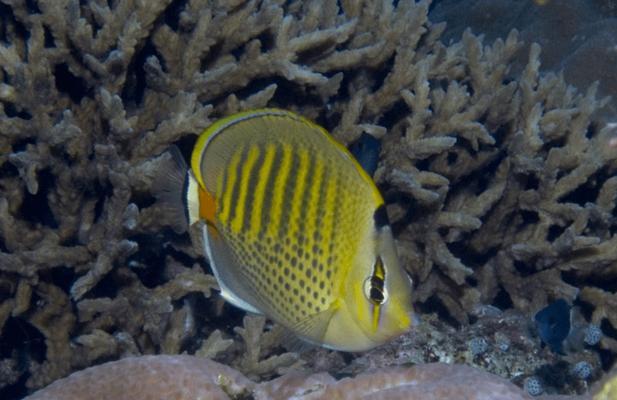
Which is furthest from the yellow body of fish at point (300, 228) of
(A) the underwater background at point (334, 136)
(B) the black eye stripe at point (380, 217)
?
(A) the underwater background at point (334, 136)

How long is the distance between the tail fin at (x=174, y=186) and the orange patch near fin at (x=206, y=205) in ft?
0.06

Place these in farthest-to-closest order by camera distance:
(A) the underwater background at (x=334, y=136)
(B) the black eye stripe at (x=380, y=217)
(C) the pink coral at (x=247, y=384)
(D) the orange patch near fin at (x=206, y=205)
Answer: (A) the underwater background at (x=334, y=136) < (C) the pink coral at (x=247, y=384) < (D) the orange patch near fin at (x=206, y=205) < (B) the black eye stripe at (x=380, y=217)

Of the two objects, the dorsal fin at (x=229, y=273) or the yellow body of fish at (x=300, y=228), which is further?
the dorsal fin at (x=229, y=273)

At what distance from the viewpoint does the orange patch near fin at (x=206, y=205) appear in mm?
1625

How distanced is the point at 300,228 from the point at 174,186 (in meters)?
0.36

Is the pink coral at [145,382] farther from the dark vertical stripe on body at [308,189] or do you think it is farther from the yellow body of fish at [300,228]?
the dark vertical stripe on body at [308,189]

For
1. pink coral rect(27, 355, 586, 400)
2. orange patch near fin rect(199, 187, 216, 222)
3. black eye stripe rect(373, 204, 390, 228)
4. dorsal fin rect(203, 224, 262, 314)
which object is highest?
A: orange patch near fin rect(199, 187, 216, 222)

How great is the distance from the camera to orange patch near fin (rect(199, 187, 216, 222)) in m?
1.62

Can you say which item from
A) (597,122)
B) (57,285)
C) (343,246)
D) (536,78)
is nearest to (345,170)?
(343,246)

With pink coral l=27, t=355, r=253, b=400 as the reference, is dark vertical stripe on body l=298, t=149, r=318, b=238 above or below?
above

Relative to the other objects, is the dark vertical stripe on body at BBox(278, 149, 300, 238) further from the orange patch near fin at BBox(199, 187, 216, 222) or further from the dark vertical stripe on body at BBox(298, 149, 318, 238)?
the orange patch near fin at BBox(199, 187, 216, 222)

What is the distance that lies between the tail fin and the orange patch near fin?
0.02 meters

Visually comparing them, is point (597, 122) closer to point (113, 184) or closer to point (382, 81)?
point (382, 81)

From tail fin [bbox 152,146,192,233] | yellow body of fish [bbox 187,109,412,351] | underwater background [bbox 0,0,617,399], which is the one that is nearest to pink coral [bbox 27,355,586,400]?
underwater background [bbox 0,0,617,399]
